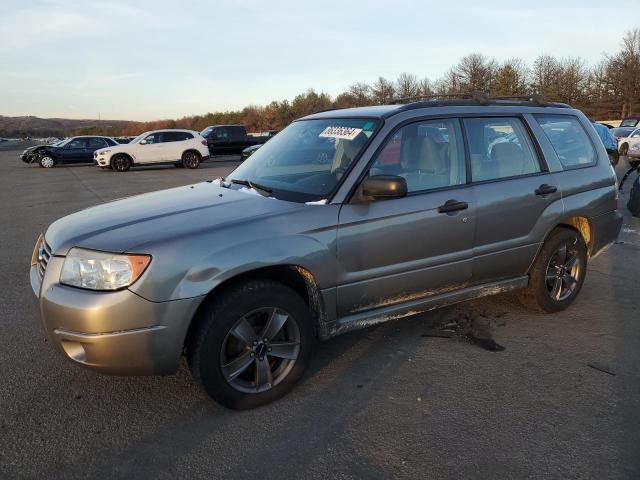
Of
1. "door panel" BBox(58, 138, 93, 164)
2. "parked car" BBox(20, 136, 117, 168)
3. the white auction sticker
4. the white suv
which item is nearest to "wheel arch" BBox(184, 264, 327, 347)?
the white auction sticker

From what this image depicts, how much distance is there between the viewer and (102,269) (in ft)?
8.96

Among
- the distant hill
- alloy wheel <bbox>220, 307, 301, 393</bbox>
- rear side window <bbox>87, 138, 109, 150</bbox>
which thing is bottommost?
alloy wheel <bbox>220, 307, 301, 393</bbox>

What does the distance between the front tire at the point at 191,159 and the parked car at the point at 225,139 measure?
5151 mm

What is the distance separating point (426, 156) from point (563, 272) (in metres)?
1.82

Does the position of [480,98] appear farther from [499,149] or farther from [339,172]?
[339,172]

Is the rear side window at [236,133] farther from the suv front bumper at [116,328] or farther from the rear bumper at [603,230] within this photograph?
the suv front bumper at [116,328]

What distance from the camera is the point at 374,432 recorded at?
2.82 meters

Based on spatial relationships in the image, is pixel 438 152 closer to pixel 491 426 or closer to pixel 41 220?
pixel 491 426

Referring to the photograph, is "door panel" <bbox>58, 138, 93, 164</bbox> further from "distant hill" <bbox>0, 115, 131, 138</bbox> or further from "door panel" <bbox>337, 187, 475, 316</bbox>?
"distant hill" <bbox>0, 115, 131, 138</bbox>

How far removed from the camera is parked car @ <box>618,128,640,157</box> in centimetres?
2008

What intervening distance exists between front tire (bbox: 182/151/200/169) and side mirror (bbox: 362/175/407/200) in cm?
2093

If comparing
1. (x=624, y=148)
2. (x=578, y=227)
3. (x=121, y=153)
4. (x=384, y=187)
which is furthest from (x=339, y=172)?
(x=624, y=148)

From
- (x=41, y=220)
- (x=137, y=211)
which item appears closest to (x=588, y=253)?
(x=137, y=211)

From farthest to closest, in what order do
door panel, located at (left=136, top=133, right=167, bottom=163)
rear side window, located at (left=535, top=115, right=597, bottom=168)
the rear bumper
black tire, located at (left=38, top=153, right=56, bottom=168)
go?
1. black tire, located at (left=38, top=153, right=56, bottom=168)
2. door panel, located at (left=136, top=133, right=167, bottom=163)
3. the rear bumper
4. rear side window, located at (left=535, top=115, right=597, bottom=168)
